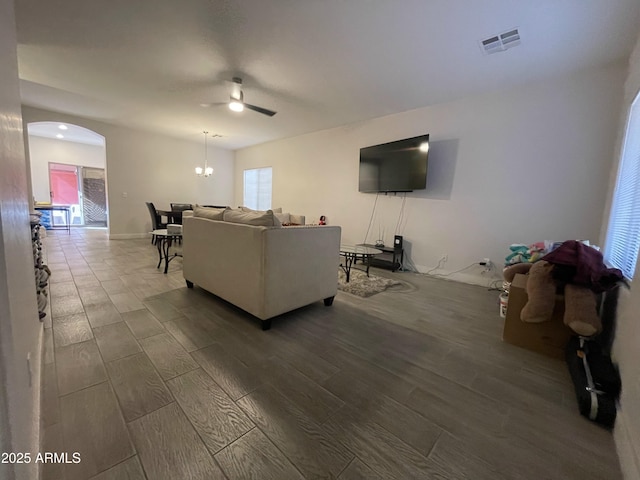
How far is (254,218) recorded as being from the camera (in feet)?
6.88

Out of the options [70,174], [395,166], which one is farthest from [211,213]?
[70,174]

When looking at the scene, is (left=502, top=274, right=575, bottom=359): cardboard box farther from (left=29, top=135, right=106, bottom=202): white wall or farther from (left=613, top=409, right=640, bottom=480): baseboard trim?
(left=29, top=135, right=106, bottom=202): white wall

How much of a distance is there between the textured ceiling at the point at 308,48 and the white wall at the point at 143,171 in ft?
5.42

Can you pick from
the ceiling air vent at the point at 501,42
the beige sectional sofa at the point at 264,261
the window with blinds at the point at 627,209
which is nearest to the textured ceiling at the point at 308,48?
the ceiling air vent at the point at 501,42

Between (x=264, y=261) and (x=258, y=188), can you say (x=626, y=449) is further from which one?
(x=258, y=188)

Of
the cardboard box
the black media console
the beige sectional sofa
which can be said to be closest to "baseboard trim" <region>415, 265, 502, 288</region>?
the black media console

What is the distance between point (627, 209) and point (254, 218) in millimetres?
2932

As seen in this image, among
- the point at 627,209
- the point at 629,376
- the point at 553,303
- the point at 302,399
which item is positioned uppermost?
the point at 627,209

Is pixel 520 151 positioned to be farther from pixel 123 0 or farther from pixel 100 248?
pixel 100 248

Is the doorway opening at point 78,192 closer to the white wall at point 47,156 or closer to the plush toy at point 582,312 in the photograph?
the white wall at point 47,156

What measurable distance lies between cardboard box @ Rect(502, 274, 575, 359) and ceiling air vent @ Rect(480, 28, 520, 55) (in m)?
2.18

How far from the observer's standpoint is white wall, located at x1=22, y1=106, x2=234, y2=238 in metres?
5.91

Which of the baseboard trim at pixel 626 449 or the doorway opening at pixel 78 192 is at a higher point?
the doorway opening at pixel 78 192

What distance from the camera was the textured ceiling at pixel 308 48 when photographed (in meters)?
2.13
